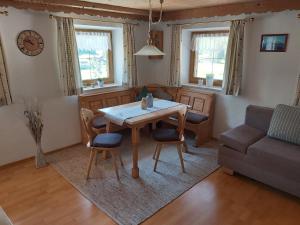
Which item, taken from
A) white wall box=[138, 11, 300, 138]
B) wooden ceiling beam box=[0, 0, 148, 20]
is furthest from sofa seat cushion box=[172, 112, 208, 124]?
wooden ceiling beam box=[0, 0, 148, 20]

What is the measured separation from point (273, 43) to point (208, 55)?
48.0 inches

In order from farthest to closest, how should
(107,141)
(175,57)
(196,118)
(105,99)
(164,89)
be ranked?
(164,89) → (175,57) → (105,99) → (196,118) → (107,141)

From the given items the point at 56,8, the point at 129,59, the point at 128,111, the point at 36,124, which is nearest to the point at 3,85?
the point at 36,124

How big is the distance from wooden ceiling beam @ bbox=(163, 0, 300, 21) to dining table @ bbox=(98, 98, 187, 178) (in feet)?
5.47

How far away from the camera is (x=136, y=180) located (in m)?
2.88

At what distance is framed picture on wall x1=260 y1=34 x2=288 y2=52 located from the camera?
10.2 ft

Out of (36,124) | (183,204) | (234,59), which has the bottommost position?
(183,204)

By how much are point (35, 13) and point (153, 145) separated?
2.67 m

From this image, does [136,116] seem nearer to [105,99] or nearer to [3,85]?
[105,99]

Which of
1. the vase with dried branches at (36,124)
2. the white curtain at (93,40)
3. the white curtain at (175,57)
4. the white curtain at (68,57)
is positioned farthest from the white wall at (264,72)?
the vase with dried branches at (36,124)

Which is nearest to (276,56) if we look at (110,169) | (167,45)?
(167,45)

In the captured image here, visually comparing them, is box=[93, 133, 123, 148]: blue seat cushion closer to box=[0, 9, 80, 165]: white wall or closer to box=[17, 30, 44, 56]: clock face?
box=[0, 9, 80, 165]: white wall

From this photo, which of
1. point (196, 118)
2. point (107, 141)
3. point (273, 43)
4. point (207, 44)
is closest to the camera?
point (107, 141)

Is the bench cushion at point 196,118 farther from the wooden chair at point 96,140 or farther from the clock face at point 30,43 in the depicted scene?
the clock face at point 30,43
